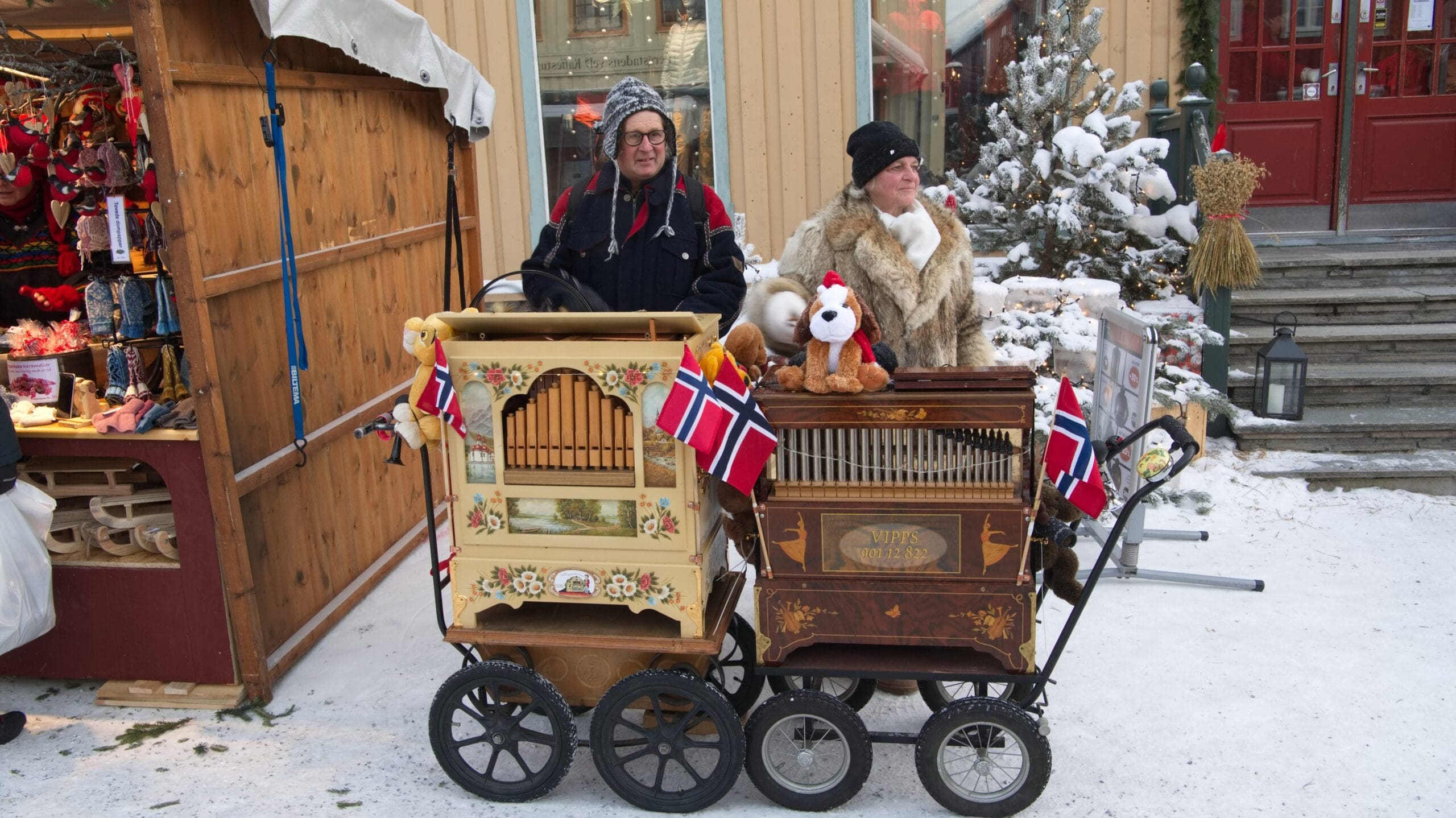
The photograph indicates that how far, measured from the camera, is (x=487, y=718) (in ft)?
9.95

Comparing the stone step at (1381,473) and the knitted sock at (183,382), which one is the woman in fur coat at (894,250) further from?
the stone step at (1381,473)

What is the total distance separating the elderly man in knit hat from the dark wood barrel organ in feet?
3.10

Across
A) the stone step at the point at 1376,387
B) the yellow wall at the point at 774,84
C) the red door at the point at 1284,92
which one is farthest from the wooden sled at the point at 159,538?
the red door at the point at 1284,92

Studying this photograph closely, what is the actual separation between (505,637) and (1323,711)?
8.50 ft

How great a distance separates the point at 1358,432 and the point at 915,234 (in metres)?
3.59

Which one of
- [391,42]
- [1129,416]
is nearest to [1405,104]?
[1129,416]

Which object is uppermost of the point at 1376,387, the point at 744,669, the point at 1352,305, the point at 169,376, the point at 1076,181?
the point at 1076,181

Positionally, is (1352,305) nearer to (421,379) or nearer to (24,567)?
(421,379)

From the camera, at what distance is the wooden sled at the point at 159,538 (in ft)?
12.0

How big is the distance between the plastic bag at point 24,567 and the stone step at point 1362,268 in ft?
20.9

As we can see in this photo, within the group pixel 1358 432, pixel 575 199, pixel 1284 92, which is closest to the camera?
pixel 575 199

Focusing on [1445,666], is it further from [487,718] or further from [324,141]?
[324,141]

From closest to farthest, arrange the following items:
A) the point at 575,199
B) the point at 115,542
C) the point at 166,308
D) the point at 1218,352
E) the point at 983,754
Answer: the point at 983,754
the point at 575,199
the point at 115,542
the point at 166,308
the point at 1218,352

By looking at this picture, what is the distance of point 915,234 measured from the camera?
346cm
